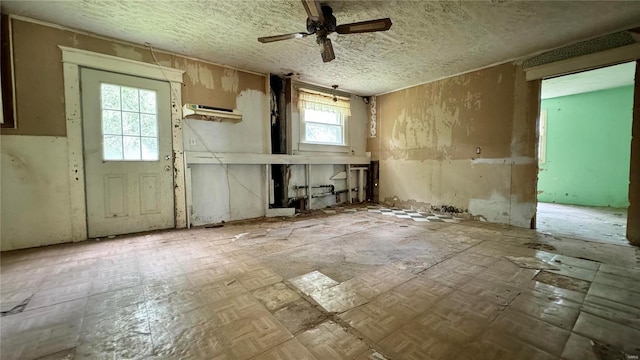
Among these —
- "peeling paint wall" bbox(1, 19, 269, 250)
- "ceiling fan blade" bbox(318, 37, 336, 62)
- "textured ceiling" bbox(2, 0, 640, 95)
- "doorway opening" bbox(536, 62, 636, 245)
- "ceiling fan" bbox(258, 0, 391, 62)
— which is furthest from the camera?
"doorway opening" bbox(536, 62, 636, 245)

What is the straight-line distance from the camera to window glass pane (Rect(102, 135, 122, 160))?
3605 millimetres

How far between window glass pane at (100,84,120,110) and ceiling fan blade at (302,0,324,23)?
9.88 feet

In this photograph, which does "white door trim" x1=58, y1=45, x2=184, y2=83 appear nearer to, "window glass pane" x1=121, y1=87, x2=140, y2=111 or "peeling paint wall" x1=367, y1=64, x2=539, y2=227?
"window glass pane" x1=121, y1=87, x2=140, y2=111

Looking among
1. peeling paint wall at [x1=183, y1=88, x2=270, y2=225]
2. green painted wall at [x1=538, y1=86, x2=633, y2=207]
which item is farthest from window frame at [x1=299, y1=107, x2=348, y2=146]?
green painted wall at [x1=538, y1=86, x2=633, y2=207]

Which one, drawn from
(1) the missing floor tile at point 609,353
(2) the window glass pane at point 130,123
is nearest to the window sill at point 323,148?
(2) the window glass pane at point 130,123

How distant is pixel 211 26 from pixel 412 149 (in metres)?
4.50

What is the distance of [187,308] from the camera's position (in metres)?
1.83

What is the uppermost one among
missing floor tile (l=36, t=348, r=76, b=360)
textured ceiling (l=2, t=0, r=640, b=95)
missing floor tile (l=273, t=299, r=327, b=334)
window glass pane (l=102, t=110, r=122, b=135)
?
textured ceiling (l=2, t=0, r=640, b=95)

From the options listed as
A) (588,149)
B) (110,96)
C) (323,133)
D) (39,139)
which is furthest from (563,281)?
(588,149)

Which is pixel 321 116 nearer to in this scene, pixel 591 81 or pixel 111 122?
pixel 111 122

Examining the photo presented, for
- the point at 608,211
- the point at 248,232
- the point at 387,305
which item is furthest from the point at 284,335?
the point at 608,211

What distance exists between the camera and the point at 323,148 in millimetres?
6023

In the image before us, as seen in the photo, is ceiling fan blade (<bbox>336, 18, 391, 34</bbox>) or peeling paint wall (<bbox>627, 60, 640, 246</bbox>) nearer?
ceiling fan blade (<bbox>336, 18, 391, 34</bbox>)

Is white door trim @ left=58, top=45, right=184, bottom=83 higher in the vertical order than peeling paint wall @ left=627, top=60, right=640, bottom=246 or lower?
higher
